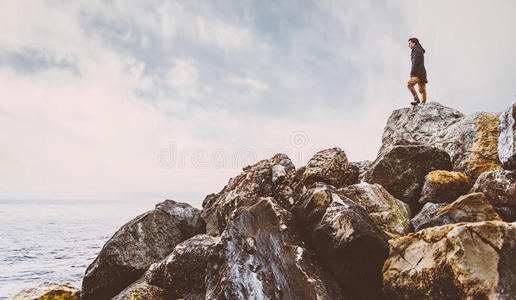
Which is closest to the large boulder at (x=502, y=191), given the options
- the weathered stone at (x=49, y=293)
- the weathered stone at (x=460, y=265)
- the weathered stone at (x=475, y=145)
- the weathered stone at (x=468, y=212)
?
the weathered stone at (x=468, y=212)

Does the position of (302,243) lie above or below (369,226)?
below

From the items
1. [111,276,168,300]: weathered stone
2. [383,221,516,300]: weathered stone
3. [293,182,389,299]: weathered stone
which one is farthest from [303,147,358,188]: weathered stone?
[111,276,168,300]: weathered stone

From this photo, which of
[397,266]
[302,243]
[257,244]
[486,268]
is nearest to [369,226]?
[397,266]

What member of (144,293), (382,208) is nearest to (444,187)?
(382,208)

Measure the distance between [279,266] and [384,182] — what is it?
5.73m

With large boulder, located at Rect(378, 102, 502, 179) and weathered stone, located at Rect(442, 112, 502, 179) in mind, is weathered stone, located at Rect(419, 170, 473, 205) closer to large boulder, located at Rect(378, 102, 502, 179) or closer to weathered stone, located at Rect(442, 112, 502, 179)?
weathered stone, located at Rect(442, 112, 502, 179)

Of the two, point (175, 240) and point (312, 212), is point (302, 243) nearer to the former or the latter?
point (312, 212)

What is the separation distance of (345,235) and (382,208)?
2.96 metres

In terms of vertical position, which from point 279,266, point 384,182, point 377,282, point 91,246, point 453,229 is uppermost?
point 384,182

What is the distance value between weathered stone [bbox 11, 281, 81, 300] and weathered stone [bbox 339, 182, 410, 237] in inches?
370

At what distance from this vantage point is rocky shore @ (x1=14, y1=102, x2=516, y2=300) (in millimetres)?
3861

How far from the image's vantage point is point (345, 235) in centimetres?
506

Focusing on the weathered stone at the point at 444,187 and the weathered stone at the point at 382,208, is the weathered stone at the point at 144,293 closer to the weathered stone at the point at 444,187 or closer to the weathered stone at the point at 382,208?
the weathered stone at the point at 382,208

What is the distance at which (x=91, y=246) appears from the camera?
31547mm
